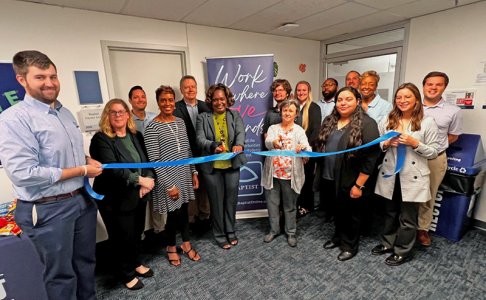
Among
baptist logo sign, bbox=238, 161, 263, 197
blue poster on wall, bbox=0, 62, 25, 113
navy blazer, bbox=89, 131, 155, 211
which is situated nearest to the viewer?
navy blazer, bbox=89, 131, 155, 211

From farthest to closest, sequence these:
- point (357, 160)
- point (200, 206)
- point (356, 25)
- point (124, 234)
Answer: point (356, 25) < point (200, 206) < point (357, 160) < point (124, 234)

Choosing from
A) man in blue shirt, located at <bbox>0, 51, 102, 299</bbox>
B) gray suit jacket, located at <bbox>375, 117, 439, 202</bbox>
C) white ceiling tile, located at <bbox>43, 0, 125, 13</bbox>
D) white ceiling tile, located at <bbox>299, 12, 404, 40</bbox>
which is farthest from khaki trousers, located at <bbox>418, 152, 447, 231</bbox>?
white ceiling tile, located at <bbox>43, 0, 125, 13</bbox>

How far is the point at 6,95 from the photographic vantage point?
227 cm

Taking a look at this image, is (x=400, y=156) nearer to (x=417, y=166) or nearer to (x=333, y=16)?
(x=417, y=166)

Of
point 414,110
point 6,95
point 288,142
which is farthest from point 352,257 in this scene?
point 6,95

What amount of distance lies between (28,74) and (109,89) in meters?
1.55

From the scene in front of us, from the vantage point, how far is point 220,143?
2369mm

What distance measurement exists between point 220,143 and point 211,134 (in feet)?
0.53

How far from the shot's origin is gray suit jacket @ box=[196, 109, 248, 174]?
2452mm

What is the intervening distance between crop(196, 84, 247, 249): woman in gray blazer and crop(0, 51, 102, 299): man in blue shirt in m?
1.05

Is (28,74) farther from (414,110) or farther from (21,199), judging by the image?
(414,110)

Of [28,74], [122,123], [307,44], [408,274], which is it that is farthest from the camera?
[307,44]

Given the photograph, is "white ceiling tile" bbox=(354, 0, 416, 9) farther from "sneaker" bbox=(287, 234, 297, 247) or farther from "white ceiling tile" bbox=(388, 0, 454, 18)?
"sneaker" bbox=(287, 234, 297, 247)

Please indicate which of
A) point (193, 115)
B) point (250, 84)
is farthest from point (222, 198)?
point (250, 84)
